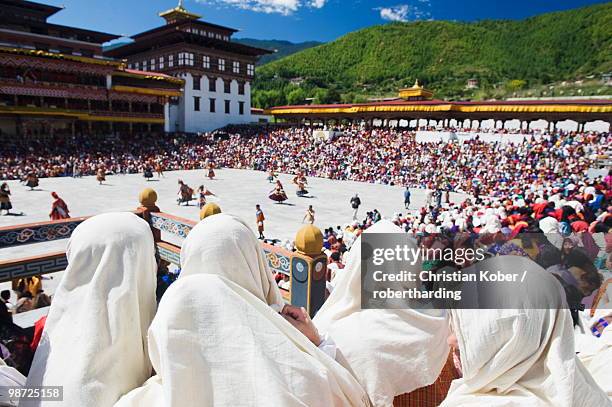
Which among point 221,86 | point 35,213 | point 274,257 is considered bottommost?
point 35,213

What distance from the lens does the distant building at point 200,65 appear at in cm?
4306

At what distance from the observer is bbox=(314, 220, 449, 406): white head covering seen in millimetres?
2299

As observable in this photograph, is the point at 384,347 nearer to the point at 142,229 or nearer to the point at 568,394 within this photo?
the point at 568,394

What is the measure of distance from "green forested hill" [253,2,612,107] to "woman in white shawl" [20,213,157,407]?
70.2 m

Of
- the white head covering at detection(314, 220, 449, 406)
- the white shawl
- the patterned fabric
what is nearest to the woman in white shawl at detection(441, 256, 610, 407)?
the white head covering at detection(314, 220, 449, 406)

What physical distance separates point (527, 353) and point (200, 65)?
46.3 metres

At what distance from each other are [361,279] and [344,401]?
0.97 metres

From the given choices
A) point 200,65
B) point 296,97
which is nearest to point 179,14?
point 200,65

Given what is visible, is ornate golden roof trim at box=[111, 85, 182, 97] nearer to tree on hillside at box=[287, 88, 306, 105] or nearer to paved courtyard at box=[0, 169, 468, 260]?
paved courtyard at box=[0, 169, 468, 260]

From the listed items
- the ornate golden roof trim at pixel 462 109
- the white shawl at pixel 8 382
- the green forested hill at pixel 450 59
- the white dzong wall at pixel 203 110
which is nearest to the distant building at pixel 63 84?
the white dzong wall at pixel 203 110

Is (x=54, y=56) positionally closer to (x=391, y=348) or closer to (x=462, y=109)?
(x=462, y=109)

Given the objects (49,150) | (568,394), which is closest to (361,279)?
(568,394)

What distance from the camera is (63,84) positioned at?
32656 millimetres

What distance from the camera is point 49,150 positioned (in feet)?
92.9
